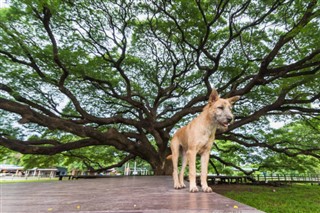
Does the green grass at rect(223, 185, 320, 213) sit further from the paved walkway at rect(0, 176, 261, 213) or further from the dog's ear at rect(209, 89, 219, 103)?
the paved walkway at rect(0, 176, 261, 213)

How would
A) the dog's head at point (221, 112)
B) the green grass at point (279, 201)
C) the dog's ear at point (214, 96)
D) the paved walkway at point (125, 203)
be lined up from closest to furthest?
the paved walkway at point (125, 203) < the dog's head at point (221, 112) < the dog's ear at point (214, 96) < the green grass at point (279, 201)

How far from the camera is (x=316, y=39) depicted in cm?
614

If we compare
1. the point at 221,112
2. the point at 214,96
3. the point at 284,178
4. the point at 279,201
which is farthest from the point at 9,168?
the point at 221,112

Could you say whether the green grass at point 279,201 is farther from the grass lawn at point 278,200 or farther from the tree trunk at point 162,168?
the tree trunk at point 162,168

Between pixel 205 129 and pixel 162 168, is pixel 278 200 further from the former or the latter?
pixel 205 129

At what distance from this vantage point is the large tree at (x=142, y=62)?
243 inches

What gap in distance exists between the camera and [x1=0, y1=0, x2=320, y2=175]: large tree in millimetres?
6180

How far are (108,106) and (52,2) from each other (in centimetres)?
576

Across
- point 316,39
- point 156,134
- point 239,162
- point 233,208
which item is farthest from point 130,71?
point 239,162

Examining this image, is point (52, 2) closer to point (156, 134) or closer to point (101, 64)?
point (101, 64)

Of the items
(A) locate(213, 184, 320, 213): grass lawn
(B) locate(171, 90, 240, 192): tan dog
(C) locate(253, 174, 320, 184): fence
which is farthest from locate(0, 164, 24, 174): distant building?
(B) locate(171, 90, 240, 192): tan dog

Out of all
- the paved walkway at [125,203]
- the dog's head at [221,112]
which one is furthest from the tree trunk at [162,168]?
the dog's head at [221,112]

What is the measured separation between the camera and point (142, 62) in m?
9.48

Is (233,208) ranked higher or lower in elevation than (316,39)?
lower
